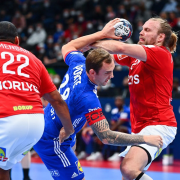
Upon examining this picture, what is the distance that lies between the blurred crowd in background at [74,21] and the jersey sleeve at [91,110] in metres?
6.05

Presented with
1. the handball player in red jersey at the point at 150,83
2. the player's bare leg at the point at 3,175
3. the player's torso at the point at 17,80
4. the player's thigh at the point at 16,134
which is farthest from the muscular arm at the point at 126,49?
the player's bare leg at the point at 3,175

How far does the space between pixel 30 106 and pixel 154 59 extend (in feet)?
4.92

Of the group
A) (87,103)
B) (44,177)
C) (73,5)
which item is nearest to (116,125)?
(44,177)

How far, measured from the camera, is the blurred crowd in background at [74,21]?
10.8 metres

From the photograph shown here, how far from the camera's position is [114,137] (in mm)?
3330

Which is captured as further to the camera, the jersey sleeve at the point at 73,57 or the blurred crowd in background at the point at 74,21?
the blurred crowd in background at the point at 74,21

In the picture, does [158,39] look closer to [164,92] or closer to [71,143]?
[164,92]

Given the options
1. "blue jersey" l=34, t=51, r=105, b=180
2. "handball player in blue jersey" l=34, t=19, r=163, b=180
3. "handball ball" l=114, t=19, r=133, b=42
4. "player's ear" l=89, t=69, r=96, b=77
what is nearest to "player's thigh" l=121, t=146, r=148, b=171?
"handball player in blue jersey" l=34, t=19, r=163, b=180

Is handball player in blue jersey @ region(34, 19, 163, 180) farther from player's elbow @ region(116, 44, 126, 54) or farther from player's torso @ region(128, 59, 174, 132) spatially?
player's torso @ region(128, 59, 174, 132)

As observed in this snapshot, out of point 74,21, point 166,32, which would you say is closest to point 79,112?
point 166,32

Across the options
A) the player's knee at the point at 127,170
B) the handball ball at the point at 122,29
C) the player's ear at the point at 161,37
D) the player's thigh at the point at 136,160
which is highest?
the handball ball at the point at 122,29

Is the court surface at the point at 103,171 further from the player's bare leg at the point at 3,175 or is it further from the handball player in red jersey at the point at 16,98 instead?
the handball player in red jersey at the point at 16,98

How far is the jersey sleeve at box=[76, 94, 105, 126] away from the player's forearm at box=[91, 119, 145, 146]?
48 mm

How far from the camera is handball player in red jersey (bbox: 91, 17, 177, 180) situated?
12.2 feet
